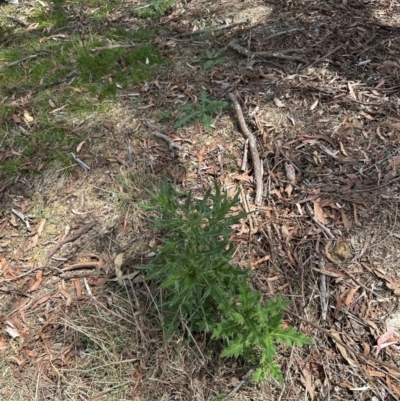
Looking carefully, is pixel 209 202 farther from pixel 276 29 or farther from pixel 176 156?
pixel 276 29

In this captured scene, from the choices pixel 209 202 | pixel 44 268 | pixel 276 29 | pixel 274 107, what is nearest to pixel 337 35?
pixel 276 29

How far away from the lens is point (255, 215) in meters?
2.99

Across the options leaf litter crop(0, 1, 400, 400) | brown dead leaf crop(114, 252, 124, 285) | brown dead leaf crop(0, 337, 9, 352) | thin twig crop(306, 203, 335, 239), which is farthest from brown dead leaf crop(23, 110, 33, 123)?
thin twig crop(306, 203, 335, 239)

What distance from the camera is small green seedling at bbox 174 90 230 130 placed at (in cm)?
355

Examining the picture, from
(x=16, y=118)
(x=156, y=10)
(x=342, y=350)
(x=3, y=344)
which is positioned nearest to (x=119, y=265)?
(x=3, y=344)

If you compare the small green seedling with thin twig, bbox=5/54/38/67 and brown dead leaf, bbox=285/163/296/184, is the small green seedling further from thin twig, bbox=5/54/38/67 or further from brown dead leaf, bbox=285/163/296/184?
thin twig, bbox=5/54/38/67

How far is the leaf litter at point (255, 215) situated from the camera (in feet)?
8.05

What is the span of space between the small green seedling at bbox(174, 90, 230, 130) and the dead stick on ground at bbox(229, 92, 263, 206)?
100 mm

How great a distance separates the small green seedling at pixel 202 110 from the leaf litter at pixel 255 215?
0.06m

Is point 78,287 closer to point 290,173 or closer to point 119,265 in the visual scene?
point 119,265

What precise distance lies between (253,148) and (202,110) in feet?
2.08

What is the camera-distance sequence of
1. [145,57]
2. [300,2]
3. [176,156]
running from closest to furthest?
1. [176,156]
2. [145,57]
3. [300,2]

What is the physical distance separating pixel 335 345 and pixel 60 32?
4301 mm

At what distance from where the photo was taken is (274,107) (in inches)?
141
